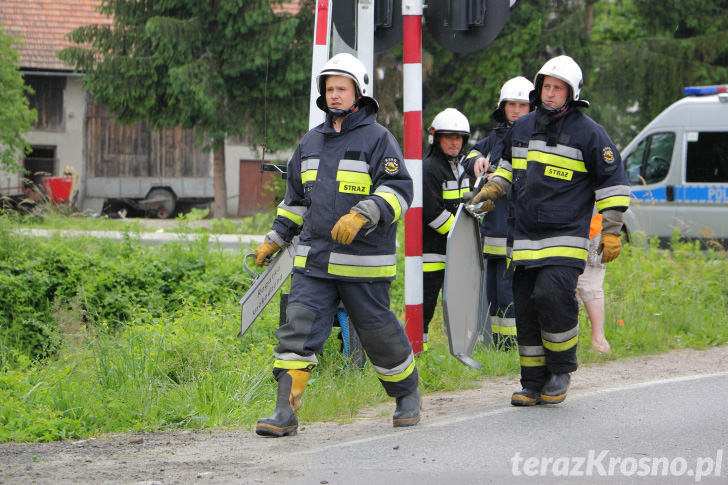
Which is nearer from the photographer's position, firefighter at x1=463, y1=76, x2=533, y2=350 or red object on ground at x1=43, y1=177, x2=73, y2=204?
firefighter at x1=463, y1=76, x2=533, y2=350

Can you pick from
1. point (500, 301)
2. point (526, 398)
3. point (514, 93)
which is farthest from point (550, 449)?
point (514, 93)

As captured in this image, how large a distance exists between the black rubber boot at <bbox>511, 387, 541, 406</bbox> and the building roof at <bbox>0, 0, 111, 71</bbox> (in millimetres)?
24145

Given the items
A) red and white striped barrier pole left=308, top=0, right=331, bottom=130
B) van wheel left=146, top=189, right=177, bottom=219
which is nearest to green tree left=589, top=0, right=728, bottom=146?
van wheel left=146, top=189, right=177, bottom=219

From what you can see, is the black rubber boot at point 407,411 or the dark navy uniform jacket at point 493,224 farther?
the dark navy uniform jacket at point 493,224

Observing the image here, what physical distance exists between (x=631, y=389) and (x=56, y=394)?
11.5ft

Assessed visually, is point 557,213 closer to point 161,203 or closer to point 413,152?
point 413,152

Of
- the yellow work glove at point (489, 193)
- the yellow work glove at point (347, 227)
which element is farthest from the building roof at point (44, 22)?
the yellow work glove at point (347, 227)

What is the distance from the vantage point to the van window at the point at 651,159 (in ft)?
48.7

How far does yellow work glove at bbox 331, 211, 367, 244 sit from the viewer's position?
4.76 m

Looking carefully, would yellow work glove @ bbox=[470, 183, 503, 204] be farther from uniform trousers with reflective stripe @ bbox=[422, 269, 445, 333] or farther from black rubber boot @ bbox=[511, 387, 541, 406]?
uniform trousers with reflective stripe @ bbox=[422, 269, 445, 333]

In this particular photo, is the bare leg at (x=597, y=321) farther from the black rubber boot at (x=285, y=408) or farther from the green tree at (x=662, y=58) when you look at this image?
the green tree at (x=662, y=58)

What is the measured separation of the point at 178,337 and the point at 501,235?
2.52 m

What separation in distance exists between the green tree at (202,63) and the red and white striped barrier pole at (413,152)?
15338 millimetres

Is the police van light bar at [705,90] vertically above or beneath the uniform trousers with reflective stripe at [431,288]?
above
